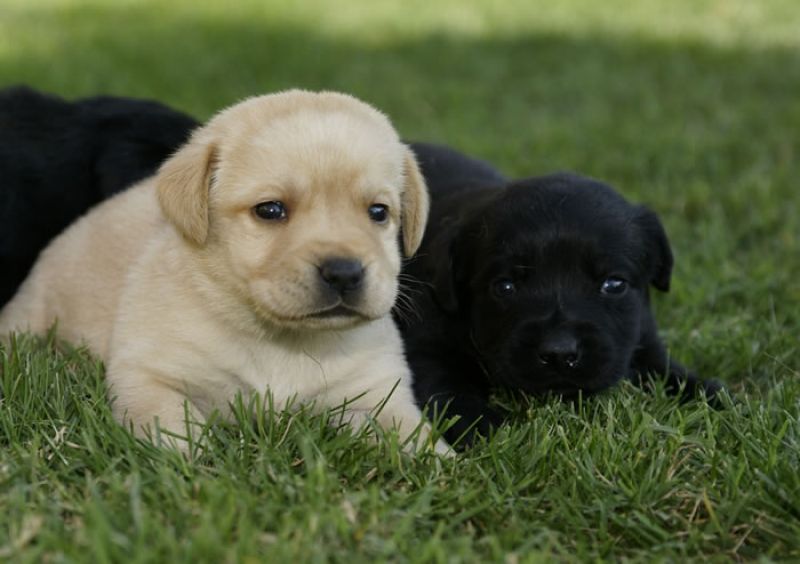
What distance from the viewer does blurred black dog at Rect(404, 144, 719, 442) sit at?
4.15 meters

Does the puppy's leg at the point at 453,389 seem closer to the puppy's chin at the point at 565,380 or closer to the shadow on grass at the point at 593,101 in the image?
the puppy's chin at the point at 565,380

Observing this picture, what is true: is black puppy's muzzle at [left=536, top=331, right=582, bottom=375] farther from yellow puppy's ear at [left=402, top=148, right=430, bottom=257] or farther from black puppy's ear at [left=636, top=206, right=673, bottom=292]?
black puppy's ear at [left=636, top=206, right=673, bottom=292]

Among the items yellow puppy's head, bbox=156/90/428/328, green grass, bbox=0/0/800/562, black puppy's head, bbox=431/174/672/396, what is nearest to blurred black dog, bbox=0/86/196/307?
green grass, bbox=0/0/800/562

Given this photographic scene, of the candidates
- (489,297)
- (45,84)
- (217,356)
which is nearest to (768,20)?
(45,84)

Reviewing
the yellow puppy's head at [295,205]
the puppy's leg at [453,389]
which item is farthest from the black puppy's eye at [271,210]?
the puppy's leg at [453,389]

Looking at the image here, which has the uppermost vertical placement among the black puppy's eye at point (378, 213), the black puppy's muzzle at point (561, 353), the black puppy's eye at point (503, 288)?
the black puppy's eye at point (378, 213)

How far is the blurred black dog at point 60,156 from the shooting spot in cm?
509

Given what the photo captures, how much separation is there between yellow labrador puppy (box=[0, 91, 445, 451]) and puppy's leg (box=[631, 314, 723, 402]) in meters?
1.13

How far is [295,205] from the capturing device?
3.65 meters

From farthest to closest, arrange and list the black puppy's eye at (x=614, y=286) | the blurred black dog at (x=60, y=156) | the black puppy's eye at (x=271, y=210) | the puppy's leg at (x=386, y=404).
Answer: the blurred black dog at (x=60, y=156)
the black puppy's eye at (x=614, y=286)
the puppy's leg at (x=386, y=404)
the black puppy's eye at (x=271, y=210)

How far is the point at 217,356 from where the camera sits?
3.90 m

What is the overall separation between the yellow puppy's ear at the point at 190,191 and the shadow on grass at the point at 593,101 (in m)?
2.45

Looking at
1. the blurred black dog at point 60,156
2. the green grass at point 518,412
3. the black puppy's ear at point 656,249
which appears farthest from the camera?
the blurred black dog at point 60,156

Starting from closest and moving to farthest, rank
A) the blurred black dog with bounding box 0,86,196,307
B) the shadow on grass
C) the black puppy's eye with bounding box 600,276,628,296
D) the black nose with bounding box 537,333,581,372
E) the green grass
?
the green grass
the black nose with bounding box 537,333,581,372
the black puppy's eye with bounding box 600,276,628,296
the blurred black dog with bounding box 0,86,196,307
the shadow on grass
